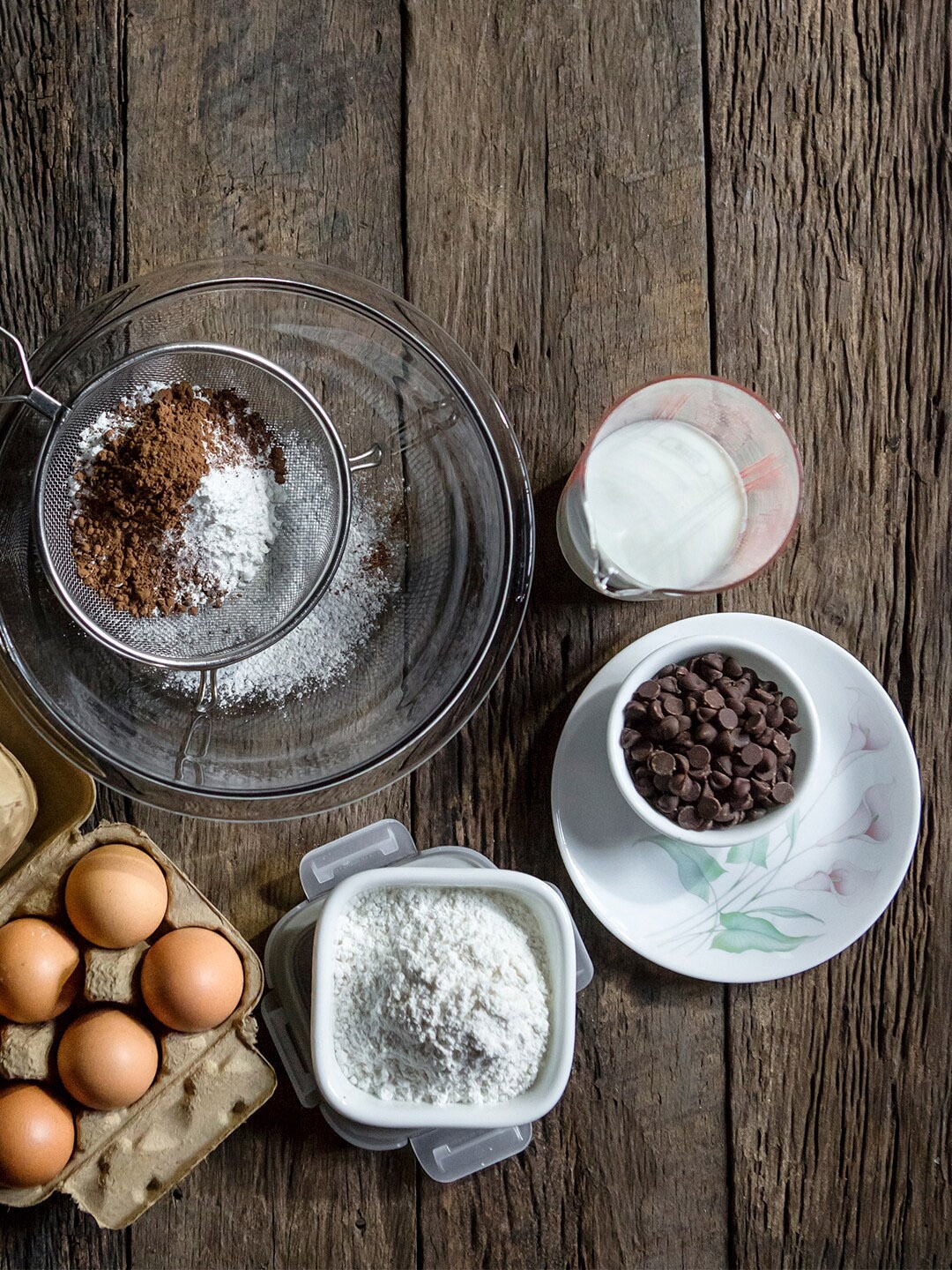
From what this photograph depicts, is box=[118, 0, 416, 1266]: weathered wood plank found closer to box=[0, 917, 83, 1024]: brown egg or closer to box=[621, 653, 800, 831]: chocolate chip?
box=[0, 917, 83, 1024]: brown egg

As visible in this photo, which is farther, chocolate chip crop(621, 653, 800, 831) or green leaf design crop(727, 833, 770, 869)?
green leaf design crop(727, 833, 770, 869)

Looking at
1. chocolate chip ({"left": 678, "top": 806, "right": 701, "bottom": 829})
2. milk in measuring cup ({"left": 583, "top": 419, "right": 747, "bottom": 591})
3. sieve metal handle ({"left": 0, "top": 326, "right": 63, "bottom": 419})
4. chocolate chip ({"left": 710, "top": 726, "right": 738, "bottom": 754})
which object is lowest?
chocolate chip ({"left": 678, "top": 806, "right": 701, "bottom": 829})

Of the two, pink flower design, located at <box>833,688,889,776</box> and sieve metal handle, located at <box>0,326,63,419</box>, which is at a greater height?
sieve metal handle, located at <box>0,326,63,419</box>

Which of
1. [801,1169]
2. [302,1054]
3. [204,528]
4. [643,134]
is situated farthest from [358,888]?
[643,134]

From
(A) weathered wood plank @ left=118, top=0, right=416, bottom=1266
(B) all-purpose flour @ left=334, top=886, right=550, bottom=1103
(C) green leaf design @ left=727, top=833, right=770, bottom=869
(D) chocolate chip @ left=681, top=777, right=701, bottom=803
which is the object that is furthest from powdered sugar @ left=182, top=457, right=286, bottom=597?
(C) green leaf design @ left=727, top=833, right=770, bottom=869

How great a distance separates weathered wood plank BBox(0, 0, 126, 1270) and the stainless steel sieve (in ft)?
0.54

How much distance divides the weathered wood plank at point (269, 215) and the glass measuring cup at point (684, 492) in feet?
1.13

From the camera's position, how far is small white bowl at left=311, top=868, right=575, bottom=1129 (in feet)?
3.21

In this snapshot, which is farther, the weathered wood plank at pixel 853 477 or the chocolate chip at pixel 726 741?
the weathered wood plank at pixel 853 477

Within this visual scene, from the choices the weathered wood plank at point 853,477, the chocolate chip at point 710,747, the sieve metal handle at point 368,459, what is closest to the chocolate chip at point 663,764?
the chocolate chip at point 710,747

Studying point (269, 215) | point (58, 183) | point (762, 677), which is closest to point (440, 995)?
point (762, 677)

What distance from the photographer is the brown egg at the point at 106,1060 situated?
967 mm

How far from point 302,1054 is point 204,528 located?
600mm

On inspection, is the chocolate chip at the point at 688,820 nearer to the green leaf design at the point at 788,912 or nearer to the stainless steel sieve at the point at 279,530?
the green leaf design at the point at 788,912
